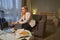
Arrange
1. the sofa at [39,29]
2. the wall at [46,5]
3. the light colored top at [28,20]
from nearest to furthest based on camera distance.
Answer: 1. the light colored top at [28,20]
2. the sofa at [39,29]
3. the wall at [46,5]

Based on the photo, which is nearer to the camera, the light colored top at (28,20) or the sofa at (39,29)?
the light colored top at (28,20)

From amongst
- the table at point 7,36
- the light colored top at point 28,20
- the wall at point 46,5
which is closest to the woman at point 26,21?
the light colored top at point 28,20

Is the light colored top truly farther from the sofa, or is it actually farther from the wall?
the wall

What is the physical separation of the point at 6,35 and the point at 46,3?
4.93m

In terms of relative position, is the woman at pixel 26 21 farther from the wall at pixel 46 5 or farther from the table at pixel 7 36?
the wall at pixel 46 5

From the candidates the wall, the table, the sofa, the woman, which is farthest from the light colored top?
the wall

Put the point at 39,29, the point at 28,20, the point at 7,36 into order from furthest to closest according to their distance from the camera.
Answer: the point at 39,29
the point at 28,20
the point at 7,36

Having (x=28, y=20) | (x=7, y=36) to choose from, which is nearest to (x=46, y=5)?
(x=28, y=20)

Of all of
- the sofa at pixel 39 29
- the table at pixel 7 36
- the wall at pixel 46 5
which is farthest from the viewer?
the wall at pixel 46 5

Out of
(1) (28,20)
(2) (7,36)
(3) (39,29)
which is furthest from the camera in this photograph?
(3) (39,29)

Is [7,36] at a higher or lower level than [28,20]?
lower

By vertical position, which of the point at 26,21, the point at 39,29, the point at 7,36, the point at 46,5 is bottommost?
the point at 39,29

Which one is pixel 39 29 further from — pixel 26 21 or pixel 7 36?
pixel 7 36

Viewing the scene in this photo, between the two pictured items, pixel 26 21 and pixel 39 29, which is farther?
pixel 39 29
